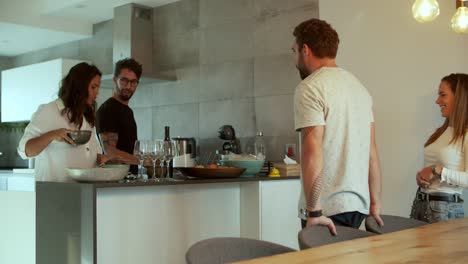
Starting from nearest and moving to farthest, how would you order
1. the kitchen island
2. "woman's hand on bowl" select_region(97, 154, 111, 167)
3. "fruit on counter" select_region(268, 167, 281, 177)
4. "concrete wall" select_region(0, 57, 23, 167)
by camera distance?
the kitchen island < "woman's hand on bowl" select_region(97, 154, 111, 167) < "fruit on counter" select_region(268, 167, 281, 177) < "concrete wall" select_region(0, 57, 23, 167)

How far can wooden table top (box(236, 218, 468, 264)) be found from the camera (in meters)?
1.25

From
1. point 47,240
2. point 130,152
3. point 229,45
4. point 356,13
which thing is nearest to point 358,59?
Answer: point 356,13

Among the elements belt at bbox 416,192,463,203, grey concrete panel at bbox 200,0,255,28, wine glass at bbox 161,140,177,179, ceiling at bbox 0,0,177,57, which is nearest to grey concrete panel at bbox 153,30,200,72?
grey concrete panel at bbox 200,0,255,28

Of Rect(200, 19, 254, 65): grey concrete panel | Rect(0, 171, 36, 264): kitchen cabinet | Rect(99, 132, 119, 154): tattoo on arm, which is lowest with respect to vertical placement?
Rect(0, 171, 36, 264): kitchen cabinet

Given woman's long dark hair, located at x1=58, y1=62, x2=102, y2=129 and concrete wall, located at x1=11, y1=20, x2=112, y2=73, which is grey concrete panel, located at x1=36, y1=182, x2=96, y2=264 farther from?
concrete wall, located at x1=11, y1=20, x2=112, y2=73

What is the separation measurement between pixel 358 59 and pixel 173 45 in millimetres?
1807

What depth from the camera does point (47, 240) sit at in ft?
8.16

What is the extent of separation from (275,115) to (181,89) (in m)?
1.06

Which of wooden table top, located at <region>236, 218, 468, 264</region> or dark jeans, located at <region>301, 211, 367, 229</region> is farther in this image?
dark jeans, located at <region>301, 211, 367, 229</region>

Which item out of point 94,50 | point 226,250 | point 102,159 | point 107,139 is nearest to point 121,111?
point 107,139

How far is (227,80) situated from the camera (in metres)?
4.33

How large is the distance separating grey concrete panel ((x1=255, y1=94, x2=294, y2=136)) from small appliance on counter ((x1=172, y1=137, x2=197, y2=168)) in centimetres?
55

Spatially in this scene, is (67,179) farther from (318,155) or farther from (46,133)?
(318,155)

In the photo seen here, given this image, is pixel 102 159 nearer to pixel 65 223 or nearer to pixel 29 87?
pixel 65 223
